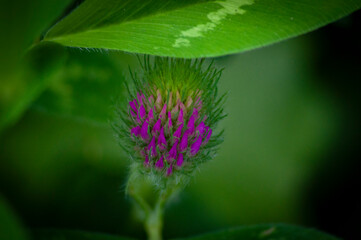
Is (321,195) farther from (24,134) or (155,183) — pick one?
(24,134)

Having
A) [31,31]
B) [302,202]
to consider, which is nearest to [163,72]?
[31,31]

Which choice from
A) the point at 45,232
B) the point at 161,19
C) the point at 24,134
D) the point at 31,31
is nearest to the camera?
the point at 31,31

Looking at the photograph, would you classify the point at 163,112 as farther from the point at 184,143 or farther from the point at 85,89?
the point at 85,89

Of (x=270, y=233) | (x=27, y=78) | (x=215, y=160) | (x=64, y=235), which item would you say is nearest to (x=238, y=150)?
(x=215, y=160)

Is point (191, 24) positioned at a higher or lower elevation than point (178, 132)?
higher

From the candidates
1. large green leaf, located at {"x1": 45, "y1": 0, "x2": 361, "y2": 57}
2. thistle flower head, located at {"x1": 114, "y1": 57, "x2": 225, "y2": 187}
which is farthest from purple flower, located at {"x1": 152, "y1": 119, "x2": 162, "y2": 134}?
large green leaf, located at {"x1": 45, "y1": 0, "x2": 361, "y2": 57}

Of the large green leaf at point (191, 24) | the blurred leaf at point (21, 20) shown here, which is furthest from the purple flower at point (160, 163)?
the blurred leaf at point (21, 20)
